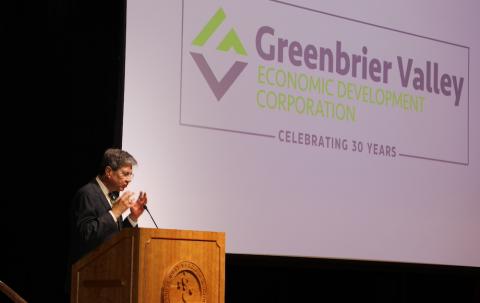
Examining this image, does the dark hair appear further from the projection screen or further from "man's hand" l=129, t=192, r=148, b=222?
the projection screen

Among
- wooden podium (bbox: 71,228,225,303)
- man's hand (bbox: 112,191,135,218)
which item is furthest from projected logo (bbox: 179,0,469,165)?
wooden podium (bbox: 71,228,225,303)

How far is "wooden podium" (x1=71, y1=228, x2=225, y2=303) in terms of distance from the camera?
3088 millimetres

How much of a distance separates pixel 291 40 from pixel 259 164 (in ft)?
2.61

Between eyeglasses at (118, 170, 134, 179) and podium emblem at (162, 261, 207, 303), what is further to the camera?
eyeglasses at (118, 170, 134, 179)

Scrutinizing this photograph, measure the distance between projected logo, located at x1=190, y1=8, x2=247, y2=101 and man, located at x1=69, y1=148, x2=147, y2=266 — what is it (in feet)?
3.21

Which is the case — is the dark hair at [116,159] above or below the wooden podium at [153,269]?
above

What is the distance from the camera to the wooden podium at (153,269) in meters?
3.09

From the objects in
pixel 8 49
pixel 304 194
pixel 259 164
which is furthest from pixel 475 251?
pixel 8 49

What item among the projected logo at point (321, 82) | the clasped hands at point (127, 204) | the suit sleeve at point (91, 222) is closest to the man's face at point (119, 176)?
the suit sleeve at point (91, 222)

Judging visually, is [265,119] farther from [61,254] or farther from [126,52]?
[61,254]

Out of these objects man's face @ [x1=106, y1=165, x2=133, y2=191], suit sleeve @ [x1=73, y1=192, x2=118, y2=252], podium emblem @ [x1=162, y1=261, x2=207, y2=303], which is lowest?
podium emblem @ [x1=162, y1=261, x2=207, y2=303]

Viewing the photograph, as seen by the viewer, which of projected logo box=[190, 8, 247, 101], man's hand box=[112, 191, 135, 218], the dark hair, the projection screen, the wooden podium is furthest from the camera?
projected logo box=[190, 8, 247, 101]

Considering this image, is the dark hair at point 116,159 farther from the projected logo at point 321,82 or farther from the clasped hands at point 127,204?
the projected logo at point 321,82

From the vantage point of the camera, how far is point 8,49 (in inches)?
175
